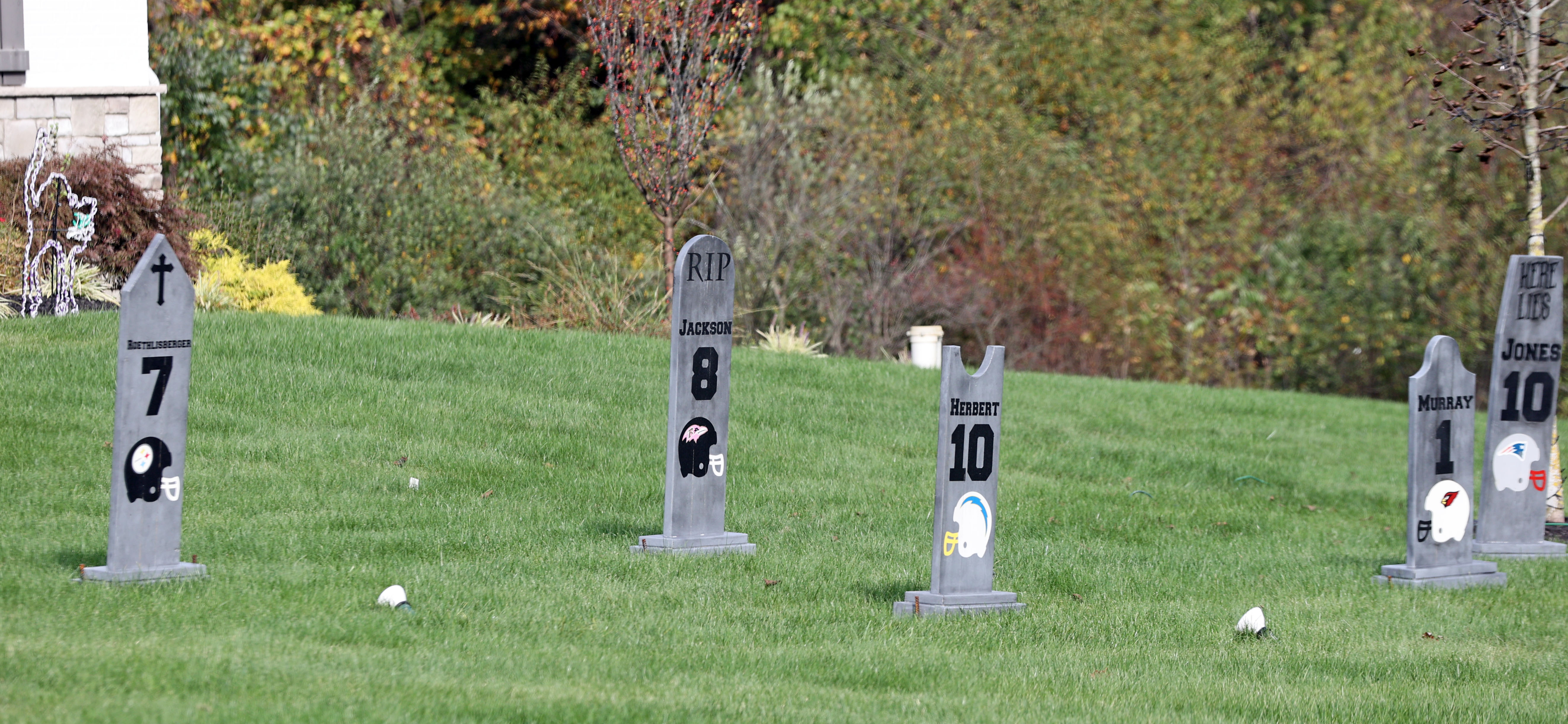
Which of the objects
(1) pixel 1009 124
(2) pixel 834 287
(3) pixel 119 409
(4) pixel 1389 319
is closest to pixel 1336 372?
(4) pixel 1389 319

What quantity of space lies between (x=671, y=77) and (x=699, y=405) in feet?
26.3

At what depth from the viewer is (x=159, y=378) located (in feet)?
21.1

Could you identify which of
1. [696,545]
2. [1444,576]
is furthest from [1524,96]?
[696,545]

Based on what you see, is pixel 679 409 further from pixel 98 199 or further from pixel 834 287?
pixel 834 287

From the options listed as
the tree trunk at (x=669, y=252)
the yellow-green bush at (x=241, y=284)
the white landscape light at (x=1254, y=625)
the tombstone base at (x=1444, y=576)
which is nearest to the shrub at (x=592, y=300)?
the tree trunk at (x=669, y=252)

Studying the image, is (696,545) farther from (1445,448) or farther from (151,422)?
(1445,448)

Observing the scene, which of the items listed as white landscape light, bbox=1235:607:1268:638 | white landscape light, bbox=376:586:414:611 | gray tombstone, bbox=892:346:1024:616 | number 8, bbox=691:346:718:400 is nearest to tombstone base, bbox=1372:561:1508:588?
white landscape light, bbox=1235:607:1268:638

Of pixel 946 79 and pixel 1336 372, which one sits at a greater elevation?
pixel 946 79

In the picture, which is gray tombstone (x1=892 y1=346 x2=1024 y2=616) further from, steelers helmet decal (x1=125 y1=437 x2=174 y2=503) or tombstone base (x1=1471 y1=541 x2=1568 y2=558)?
tombstone base (x1=1471 y1=541 x2=1568 y2=558)

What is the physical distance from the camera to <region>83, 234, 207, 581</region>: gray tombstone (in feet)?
20.7

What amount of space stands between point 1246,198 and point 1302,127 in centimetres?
276

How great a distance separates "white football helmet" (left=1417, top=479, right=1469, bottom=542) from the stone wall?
1176 centimetres

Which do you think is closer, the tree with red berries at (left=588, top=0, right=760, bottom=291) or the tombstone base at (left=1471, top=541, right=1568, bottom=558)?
the tombstone base at (left=1471, top=541, right=1568, bottom=558)

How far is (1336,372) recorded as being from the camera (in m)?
22.4
